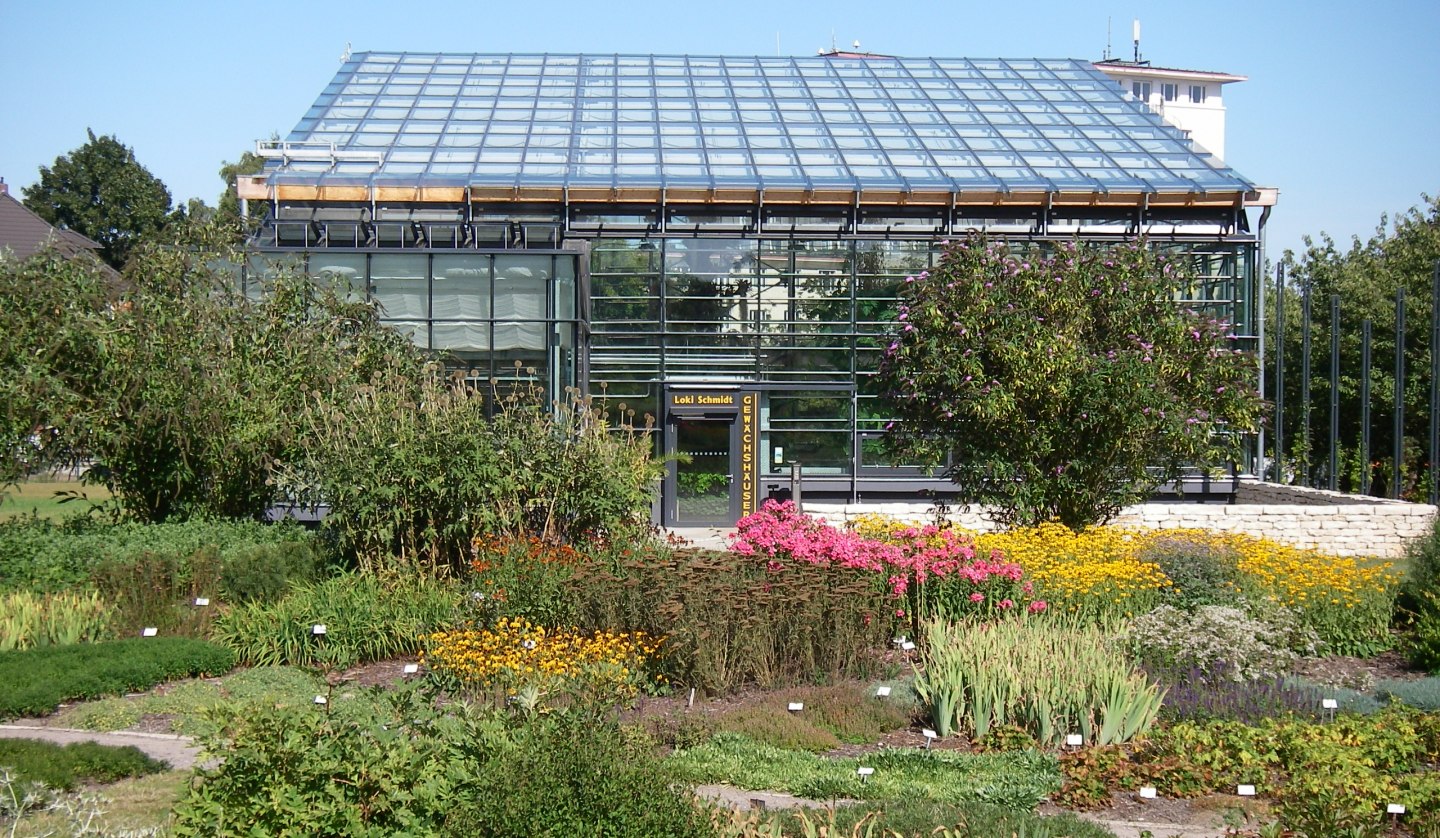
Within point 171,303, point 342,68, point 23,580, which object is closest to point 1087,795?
point 23,580

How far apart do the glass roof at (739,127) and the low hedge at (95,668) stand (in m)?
17.4

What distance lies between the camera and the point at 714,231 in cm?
2753

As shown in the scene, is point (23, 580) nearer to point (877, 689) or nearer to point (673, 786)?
point (877, 689)

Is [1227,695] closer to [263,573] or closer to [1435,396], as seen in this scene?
[263,573]

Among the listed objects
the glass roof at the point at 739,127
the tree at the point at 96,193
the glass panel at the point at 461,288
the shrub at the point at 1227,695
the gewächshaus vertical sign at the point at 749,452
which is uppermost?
the tree at the point at 96,193

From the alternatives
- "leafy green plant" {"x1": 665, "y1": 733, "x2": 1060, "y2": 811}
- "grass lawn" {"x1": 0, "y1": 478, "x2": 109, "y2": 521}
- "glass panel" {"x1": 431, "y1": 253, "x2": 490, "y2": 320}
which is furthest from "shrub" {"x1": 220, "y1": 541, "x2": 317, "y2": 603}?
"grass lawn" {"x1": 0, "y1": 478, "x2": 109, "y2": 521}

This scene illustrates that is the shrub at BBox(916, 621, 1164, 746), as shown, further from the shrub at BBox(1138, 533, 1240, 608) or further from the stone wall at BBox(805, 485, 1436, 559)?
the stone wall at BBox(805, 485, 1436, 559)

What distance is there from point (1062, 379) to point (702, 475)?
9982 mm

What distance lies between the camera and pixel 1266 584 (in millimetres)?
13117

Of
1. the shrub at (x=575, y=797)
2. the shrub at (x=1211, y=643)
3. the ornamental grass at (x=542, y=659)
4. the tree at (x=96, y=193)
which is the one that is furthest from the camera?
the tree at (x=96, y=193)

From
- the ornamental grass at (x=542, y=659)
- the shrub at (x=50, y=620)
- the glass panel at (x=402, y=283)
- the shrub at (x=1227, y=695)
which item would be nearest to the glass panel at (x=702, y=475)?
the glass panel at (x=402, y=283)

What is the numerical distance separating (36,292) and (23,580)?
4.62 meters

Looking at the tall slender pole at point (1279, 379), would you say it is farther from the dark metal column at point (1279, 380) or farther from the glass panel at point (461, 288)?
the glass panel at point (461, 288)

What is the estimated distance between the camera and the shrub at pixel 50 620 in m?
→ 11.7
